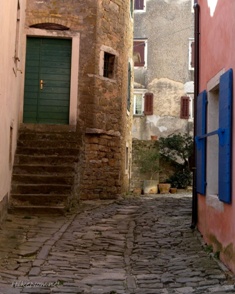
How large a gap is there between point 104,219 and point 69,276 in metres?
3.83

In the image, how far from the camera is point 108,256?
6820mm

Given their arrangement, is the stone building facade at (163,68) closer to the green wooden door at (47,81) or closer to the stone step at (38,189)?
the green wooden door at (47,81)

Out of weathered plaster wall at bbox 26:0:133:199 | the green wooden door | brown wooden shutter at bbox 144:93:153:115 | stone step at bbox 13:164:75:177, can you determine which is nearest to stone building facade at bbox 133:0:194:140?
brown wooden shutter at bbox 144:93:153:115

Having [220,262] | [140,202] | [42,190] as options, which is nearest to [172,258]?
[220,262]

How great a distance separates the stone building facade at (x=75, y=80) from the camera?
12.9 metres

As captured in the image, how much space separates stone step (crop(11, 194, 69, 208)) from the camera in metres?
10.2

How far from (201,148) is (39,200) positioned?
401cm

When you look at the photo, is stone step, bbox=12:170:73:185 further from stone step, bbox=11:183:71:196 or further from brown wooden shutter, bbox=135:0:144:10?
brown wooden shutter, bbox=135:0:144:10

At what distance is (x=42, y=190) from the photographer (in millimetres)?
10523

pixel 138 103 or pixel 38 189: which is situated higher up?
pixel 138 103

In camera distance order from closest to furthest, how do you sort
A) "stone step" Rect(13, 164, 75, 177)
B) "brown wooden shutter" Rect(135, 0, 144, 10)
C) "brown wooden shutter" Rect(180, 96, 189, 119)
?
"stone step" Rect(13, 164, 75, 177) < "brown wooden shutter" Rect(180, 96, 189, 119) < "brown wooden shutter" Rect(135, 0, 144, 10)

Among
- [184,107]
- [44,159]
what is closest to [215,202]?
[44,159]

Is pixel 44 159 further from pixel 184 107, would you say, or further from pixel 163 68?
pixel 163 68

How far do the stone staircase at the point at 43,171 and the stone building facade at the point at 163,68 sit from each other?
15.4 meters
